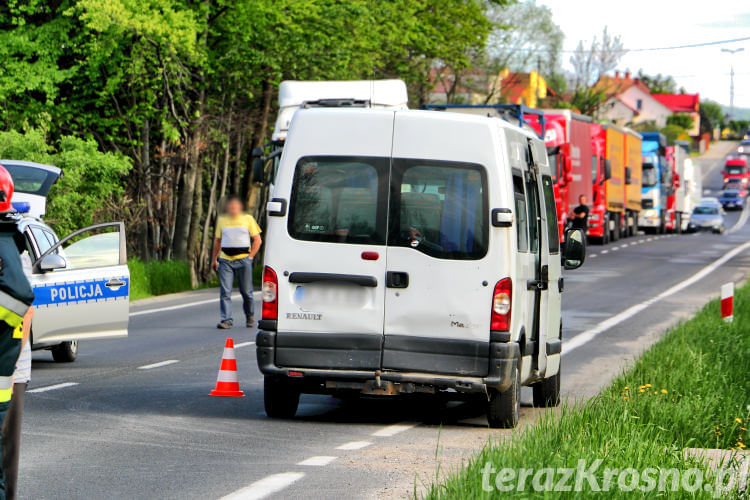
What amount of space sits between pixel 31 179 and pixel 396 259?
6869mm

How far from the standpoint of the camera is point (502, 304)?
998cm

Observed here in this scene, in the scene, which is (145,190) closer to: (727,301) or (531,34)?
(727,301)

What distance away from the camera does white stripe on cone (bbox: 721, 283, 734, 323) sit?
1780cm

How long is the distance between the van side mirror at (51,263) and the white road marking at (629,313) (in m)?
6.77

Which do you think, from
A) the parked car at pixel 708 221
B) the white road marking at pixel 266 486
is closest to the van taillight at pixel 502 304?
the white road marking at pixel 266 486

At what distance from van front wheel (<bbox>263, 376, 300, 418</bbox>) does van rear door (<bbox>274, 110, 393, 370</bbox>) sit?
1.51 ft

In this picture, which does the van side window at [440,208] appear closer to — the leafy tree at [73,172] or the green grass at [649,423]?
the green grass at [649,423]

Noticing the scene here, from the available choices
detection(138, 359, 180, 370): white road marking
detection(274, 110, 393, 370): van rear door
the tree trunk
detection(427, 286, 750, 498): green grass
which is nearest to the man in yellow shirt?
detection(138, 359, 180, 370): white road marking

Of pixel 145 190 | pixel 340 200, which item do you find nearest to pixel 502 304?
pixel 340 200

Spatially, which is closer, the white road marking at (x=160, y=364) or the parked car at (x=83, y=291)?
the parked car at (x=83, y=291)

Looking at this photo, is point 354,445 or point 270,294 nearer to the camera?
point 354,445

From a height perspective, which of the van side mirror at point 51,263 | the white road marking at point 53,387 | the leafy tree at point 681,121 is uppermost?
the leafy tree at point 681,121

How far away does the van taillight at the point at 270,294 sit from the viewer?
33.7 feet

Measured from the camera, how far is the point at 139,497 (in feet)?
24.1
